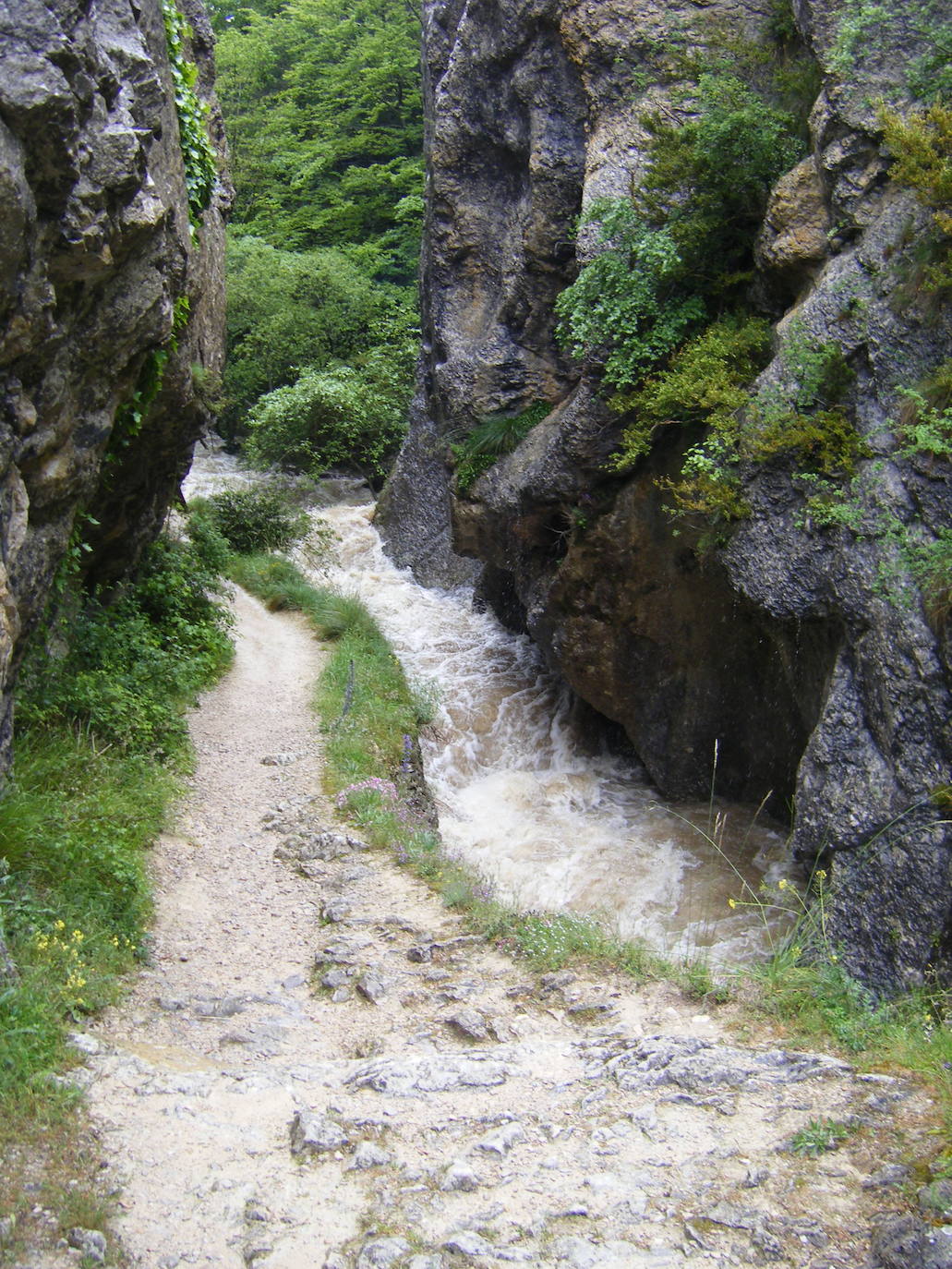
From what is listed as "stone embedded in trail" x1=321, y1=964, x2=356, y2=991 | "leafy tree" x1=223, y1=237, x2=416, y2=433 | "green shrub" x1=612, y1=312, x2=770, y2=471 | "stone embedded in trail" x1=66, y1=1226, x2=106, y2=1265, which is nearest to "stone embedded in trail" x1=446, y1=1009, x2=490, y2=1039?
"stone embedded in trail" x1=321, y1=964, x2=356, y2=991

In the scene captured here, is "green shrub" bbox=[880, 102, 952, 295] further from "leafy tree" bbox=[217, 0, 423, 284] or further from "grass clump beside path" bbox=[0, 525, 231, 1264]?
"leafy tree" bbox=[217, 0, 423, 284]

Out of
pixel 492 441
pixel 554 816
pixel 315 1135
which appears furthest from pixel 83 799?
pixel 492 441

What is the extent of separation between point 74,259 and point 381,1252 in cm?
529

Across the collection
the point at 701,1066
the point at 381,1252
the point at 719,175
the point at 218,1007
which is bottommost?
the point at 218,1007

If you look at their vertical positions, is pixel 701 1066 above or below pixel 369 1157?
above

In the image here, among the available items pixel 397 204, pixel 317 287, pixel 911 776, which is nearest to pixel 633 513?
pixel 911 776

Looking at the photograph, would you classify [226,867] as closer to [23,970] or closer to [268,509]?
[23,970]

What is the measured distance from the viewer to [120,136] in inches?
228

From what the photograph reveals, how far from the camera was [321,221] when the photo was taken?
2719 cm

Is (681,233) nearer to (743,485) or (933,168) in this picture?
(933,168)

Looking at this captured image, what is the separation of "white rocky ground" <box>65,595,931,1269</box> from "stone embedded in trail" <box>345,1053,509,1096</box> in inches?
0.6

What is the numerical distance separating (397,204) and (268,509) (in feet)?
37.6

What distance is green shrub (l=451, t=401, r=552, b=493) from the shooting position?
1281cm

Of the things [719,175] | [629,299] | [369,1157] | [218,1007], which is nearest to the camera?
[369,1157]
